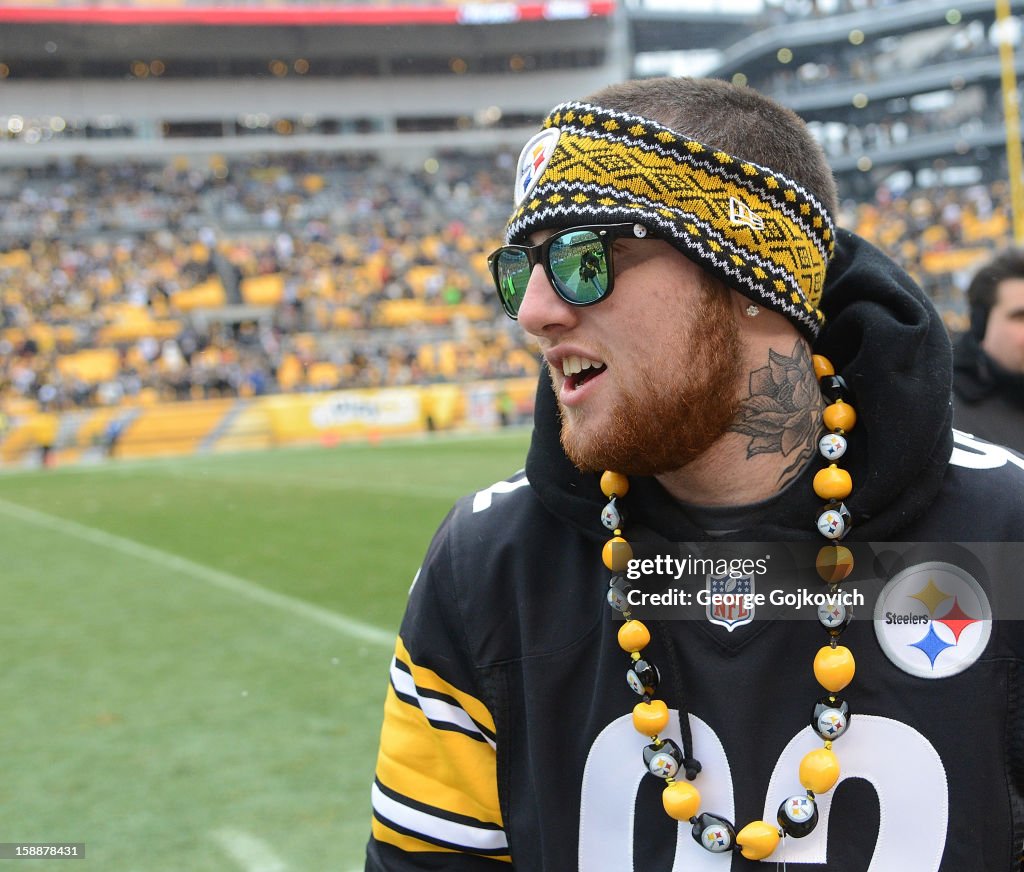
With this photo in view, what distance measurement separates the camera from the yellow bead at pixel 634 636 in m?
1.44

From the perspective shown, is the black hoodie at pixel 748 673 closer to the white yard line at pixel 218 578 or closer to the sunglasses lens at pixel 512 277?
the sunglasses lens at pixel 512 277

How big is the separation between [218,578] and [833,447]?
7.08m

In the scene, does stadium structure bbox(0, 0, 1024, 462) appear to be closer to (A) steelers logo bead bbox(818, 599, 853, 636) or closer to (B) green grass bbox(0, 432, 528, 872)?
(B) green grass bbox(0, 432, 528, 872)

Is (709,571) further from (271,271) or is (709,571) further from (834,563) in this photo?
(271,271)

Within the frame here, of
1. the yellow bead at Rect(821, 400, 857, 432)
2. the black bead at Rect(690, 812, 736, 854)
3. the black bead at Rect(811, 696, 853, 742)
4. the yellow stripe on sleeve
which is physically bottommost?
the black bead at Rect(690, 812, 736, 854)

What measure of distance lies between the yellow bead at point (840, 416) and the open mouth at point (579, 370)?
31 cm

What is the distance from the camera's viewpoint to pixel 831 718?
1359 mm

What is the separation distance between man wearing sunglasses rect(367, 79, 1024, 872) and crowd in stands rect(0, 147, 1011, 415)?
2304cm

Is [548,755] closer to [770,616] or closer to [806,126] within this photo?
[770,616]

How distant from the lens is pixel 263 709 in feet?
15.8

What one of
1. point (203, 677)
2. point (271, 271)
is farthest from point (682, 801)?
point (271, 271)
